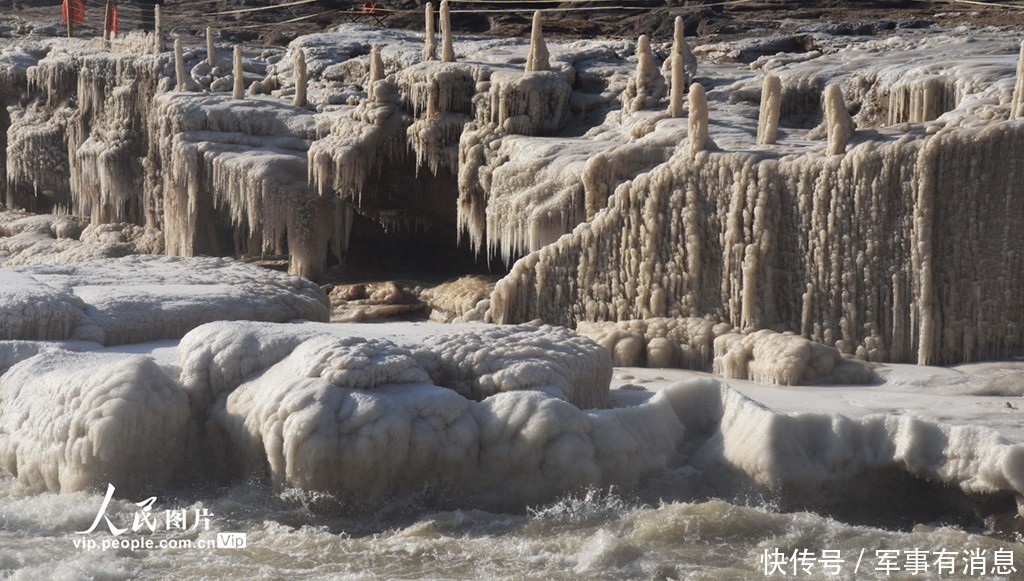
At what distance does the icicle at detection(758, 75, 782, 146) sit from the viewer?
1337 centimetres

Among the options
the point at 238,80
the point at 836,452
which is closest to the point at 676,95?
the point at 836,452

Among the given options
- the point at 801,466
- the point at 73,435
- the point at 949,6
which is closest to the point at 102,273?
the point at 73,435

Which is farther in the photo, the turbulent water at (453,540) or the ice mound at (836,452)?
the ice mound at (836,452)

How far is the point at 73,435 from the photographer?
31.2 ft

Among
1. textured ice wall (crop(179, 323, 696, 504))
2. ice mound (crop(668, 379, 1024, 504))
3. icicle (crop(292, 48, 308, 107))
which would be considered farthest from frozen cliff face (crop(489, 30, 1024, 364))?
icicle (crop(292, 48, 308, 107))

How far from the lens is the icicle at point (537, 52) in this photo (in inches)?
692

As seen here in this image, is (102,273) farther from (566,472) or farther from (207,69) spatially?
(207,69)

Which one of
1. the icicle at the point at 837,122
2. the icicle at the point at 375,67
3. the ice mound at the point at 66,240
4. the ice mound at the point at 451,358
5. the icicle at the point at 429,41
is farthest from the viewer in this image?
the ice mound at the point at 66,240

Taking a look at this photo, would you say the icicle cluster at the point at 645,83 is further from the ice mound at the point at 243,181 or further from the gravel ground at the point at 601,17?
the gravel ground at the point at 601,17

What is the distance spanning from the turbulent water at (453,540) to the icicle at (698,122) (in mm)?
4973

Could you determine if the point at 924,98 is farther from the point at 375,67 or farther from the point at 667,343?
the point at 375,67

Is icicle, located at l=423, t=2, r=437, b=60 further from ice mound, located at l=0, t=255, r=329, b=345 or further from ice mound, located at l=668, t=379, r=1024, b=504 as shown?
ice mound, located at l=668, t=379, r=1024, b=504

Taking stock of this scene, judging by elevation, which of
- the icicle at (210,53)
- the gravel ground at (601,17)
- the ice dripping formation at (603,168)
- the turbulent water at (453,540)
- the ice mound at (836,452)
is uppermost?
the gravel ground at (601,17)

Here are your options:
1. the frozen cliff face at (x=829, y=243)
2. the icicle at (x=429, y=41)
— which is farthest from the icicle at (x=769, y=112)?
the icicle at (x=429, y=41)
